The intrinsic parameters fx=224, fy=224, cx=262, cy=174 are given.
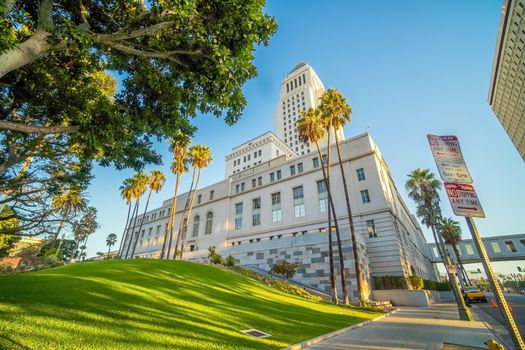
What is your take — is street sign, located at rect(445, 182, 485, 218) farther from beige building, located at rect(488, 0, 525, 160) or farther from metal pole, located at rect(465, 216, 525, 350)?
beige building, located at rect(488, 0, 525, 160)

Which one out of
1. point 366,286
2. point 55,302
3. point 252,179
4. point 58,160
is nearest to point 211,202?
point 252,179

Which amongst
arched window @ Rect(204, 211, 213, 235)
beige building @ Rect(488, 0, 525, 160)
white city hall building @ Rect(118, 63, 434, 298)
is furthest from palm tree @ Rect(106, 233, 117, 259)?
beige building @ Rect(488, 0, 525, 160)

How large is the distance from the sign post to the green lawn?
547 cm

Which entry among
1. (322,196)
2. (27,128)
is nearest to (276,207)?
(322,196)

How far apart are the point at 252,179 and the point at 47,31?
134ft

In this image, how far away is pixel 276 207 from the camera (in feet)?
131

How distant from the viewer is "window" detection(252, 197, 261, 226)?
136ft

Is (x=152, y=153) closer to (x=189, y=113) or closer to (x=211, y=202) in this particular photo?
(x=189, y=113)

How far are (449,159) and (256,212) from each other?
38.4m

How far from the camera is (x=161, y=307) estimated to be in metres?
8.93

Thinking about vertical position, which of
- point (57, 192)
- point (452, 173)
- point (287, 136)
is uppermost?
point (287, 136)

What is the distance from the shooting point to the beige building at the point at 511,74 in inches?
1307

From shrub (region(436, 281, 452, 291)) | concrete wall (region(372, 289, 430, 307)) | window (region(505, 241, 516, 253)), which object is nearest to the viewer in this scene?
concrete wall (region(372, 289, 430, 307))

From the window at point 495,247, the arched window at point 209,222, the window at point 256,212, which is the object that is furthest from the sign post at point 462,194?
the window at point 495,247
